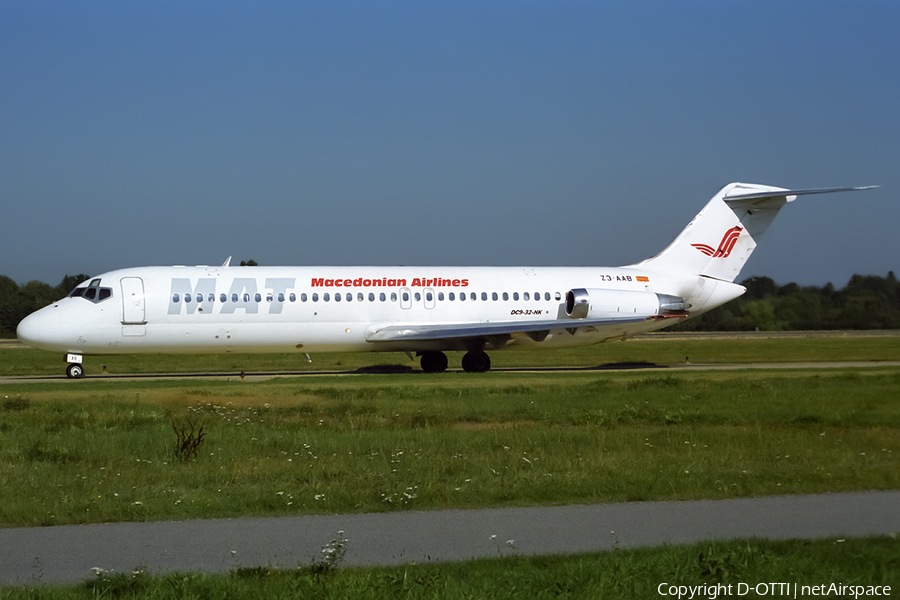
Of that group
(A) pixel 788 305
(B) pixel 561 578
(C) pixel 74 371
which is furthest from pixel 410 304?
(B) pixel 561 578

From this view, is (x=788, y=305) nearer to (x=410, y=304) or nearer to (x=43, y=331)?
(x=410, y=304)

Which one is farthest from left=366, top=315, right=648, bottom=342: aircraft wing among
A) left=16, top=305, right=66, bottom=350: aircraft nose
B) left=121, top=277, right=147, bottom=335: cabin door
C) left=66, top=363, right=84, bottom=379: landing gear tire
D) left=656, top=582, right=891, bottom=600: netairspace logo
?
left=656, top=582, right=891, bottom=600: netairspace logo

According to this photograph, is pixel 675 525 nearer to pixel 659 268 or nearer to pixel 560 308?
pixel 560 308

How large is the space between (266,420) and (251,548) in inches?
362

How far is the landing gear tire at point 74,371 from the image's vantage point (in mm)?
29984

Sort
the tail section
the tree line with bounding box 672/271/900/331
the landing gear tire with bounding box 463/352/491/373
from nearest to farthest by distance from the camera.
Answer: the tree line with bounding box 672/271/900/331 → the landing gear tire with bounding box 463/352/491/373 → the tail section

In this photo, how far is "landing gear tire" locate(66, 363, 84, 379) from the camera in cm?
2998

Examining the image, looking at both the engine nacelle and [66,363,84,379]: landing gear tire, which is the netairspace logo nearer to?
[66,363,84,379]: landing gear tire

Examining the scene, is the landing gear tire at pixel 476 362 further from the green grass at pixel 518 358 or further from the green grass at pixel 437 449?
the green grass at pixel 437 449

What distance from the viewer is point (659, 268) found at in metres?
37.0

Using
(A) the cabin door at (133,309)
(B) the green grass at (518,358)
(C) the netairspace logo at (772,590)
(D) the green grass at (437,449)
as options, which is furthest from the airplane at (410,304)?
(C) the netairspace logo at (772,590)

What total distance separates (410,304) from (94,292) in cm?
1067

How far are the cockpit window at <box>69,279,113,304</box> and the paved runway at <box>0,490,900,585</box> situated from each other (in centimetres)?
2175

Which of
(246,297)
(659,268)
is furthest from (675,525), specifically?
(659,268)
